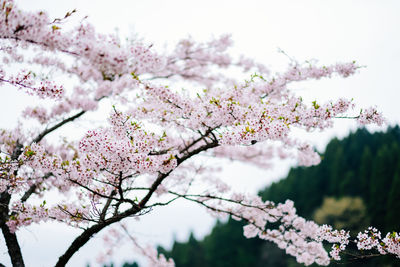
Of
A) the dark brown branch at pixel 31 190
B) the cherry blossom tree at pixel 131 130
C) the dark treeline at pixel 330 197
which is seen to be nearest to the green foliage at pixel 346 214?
the dark treeline at pixel 330 197

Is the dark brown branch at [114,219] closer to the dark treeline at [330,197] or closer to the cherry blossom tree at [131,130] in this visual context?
the cherry blossom tree at [131,130]

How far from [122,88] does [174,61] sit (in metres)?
1.76

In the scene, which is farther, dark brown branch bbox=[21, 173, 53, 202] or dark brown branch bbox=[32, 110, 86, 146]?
dark brown branch bbox=[32, 110, 86, 146]

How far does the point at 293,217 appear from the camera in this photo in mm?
6402

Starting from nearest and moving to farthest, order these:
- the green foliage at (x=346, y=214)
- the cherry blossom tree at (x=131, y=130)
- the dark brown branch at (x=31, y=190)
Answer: the cherry blossom tree at (x=131, y=130), the dark brown branch at (x=31, y=190), the green foliage at (x=346, y=214)

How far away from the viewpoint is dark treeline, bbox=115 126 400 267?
31328 millimetres

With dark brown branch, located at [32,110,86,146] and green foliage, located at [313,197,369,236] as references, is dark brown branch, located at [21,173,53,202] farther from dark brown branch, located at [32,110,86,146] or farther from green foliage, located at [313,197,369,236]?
green foliage, located at [313,197,369,236]

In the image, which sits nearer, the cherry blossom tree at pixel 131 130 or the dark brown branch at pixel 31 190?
the cherry blossom tree at pixel 131 130

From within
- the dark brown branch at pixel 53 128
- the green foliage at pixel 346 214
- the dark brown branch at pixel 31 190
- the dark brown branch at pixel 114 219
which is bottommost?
the dark brown branch at pixel 114 219

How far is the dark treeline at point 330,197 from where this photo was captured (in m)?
31.3

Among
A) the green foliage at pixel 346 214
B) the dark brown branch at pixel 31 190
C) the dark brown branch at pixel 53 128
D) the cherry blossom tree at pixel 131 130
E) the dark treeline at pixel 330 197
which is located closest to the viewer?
the cherry blossom tree at pixel 131 130

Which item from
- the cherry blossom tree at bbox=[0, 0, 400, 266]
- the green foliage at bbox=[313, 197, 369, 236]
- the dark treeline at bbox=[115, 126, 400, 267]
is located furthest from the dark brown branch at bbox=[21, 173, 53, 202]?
the green foliage at bbox=[313, 197, 369, 236]

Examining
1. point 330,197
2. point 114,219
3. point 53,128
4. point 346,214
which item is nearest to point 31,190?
point 53,128

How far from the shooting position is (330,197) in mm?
39562
